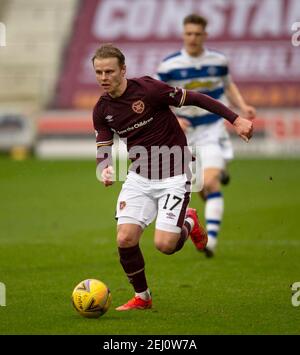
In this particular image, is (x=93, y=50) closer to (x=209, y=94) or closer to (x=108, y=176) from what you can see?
(x=209, y=94)

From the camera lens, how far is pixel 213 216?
11484 millimetres

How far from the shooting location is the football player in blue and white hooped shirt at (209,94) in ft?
37.9

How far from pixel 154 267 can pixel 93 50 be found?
22.9 metres

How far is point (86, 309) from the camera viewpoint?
A: 7609 mm

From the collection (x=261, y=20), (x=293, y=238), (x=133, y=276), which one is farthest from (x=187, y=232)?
(x=261, y=20)

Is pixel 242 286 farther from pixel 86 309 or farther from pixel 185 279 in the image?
pixel 86 309

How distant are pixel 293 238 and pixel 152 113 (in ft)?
16.0

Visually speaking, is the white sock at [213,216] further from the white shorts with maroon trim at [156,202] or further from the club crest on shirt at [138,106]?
the club crest on shirt at [138,106]
